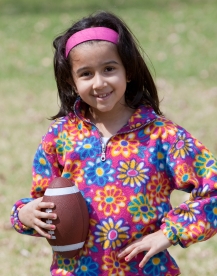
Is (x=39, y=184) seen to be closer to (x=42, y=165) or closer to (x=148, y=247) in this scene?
(x=42, y=165)

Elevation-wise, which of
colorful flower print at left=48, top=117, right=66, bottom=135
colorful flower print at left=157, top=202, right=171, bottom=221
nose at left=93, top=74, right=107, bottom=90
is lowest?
colorful flower print at left=157, top=202, right=171, bottom=221

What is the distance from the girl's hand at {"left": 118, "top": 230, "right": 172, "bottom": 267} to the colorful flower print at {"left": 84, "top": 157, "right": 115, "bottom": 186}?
304 mm

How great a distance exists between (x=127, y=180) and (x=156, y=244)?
31 centimetres

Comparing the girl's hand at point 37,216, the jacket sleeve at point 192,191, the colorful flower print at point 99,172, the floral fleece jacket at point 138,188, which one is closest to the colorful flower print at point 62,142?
the floral fleece jacket at point 138,188

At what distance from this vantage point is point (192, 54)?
1190 cm

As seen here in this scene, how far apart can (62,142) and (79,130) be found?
0.33ft

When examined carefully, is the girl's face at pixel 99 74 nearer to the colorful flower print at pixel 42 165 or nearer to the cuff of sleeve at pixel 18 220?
the colorful flower print at pixel 42 165

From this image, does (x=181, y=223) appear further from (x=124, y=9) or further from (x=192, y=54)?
(x=124, y=9)

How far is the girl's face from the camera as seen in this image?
278 centimetres

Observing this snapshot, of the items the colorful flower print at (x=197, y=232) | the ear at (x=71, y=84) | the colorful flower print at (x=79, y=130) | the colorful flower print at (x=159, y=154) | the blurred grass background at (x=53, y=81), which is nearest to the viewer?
the colorful flower print at (x=197, y=232)

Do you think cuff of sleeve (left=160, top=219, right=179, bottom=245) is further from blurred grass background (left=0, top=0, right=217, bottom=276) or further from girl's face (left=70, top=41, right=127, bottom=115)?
blurred grass background (left=0, top=0, right=217, bottom=276)

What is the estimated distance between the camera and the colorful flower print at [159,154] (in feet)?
9.11

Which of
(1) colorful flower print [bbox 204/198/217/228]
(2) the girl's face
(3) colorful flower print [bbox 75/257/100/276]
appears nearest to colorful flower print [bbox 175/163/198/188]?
(1) colorful flower print [bbox 204/198/217/228]

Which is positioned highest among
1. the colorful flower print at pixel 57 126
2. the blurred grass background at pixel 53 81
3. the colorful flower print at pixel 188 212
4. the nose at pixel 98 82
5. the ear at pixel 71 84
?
the blurred grass background at pixel 53 81
